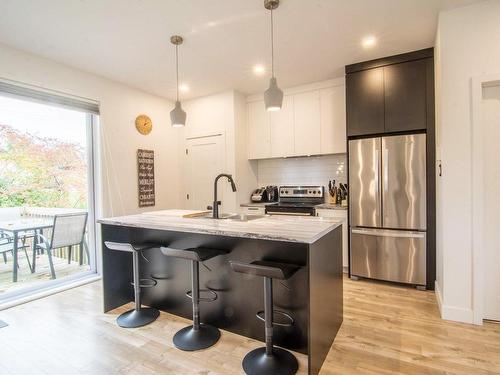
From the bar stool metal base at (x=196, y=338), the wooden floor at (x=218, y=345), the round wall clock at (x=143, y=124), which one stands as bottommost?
the wooden floor at (x=218, y=345)

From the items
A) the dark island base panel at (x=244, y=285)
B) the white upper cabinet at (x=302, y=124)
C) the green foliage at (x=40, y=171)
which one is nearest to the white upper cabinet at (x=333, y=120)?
the white upper cabinet at (x=302, y=124)

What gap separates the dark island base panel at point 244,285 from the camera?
5.95 feet

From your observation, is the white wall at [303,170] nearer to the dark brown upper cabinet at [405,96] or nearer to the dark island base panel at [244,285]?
the dark brown upper cabinet at [405,96]

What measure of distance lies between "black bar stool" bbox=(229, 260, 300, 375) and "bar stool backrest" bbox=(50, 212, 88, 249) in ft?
8.83

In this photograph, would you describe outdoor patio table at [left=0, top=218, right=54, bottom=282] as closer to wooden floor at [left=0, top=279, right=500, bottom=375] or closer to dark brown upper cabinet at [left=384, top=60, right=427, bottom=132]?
wooden floor at [left=0, top=279, right=500, bottom=375]

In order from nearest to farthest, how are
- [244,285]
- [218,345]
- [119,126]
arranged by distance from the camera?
1. [218,345]
2. [244,285]
3. [119,126]

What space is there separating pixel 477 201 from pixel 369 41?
1.82 metres

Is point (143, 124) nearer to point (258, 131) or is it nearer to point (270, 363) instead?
point (258, 131)

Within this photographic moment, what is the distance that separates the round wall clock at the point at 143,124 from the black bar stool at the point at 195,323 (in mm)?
2526

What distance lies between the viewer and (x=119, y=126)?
12.4 ft

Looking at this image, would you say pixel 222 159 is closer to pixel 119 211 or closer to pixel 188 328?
pixel 119 211

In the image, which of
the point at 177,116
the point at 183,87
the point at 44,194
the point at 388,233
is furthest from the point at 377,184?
the point at 44,194

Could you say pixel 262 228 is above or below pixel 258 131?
Answer: below

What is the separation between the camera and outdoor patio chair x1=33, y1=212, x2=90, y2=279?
335cm
